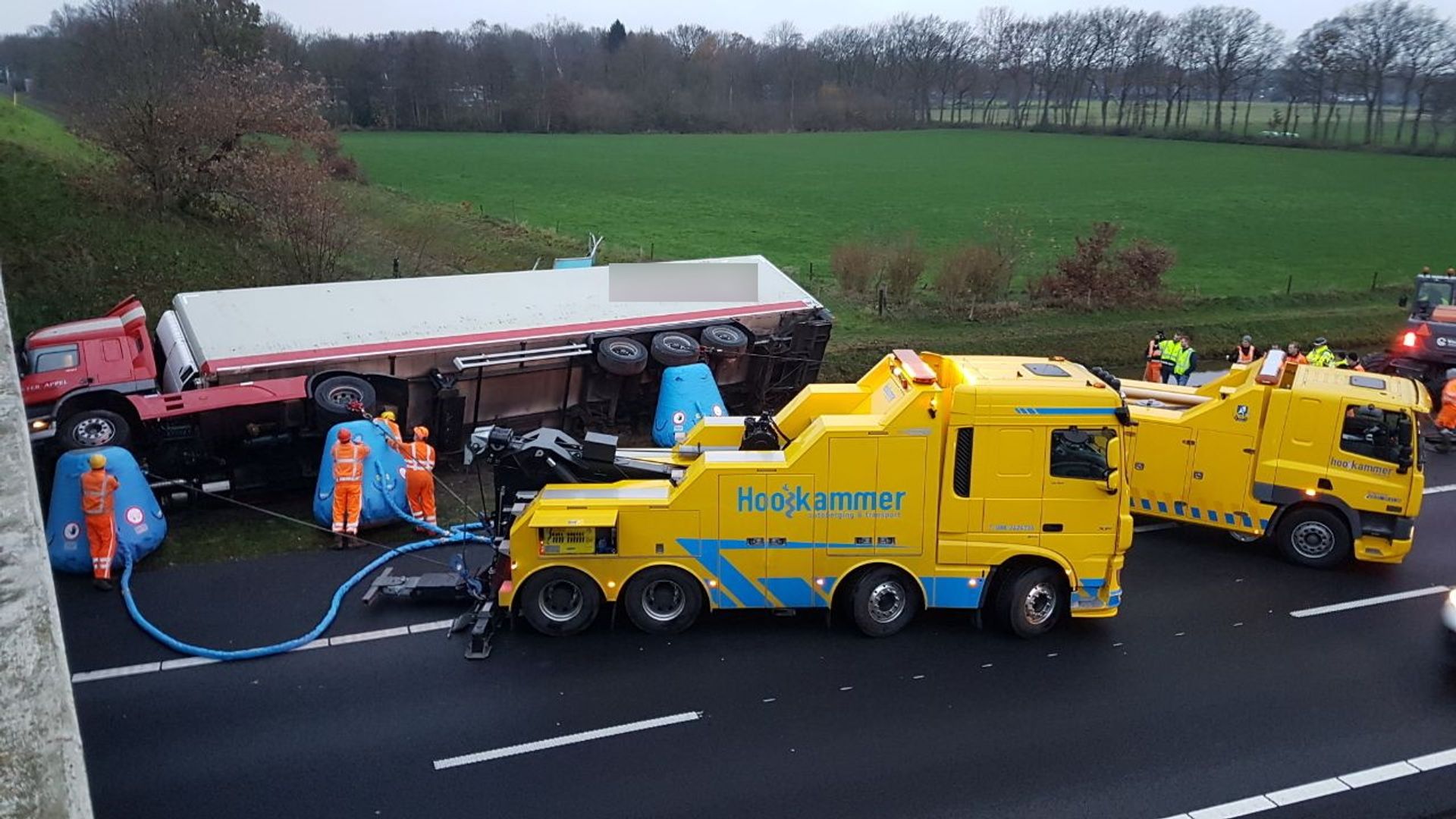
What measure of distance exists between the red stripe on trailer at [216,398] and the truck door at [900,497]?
7.37m

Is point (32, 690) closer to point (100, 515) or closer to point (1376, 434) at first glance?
point (100, 515)

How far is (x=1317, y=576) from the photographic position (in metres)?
11.4

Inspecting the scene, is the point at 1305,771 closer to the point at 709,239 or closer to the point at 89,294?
the point at 89,294

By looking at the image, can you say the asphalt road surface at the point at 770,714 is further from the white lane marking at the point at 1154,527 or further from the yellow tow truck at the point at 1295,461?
the white lane marking at the point at 1154,527

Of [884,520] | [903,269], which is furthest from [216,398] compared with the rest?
[903,269]

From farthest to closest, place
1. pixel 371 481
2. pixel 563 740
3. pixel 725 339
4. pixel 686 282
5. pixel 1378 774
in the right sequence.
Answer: pixel 686 282, pixel 725 339, pixel 371 481, pixel 563 740, pixel 1378 774

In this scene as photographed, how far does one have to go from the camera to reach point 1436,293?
1897 centimetres

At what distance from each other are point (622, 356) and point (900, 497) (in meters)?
6.54

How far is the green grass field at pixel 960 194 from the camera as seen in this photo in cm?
3481

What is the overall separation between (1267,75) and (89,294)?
4116 inches

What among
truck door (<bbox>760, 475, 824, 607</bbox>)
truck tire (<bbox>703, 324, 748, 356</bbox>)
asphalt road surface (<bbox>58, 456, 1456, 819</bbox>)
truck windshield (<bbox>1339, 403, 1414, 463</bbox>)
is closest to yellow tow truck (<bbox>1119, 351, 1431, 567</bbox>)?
truck windshield (<bbox>1339, 403, 1414, 463</bbox>)

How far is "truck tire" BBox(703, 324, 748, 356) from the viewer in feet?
52.1

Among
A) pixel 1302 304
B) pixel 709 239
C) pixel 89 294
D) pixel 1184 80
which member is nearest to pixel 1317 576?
pixel 1302 304

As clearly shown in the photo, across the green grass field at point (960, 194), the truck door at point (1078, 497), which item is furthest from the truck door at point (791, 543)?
the green grass field at point (960, 194)
